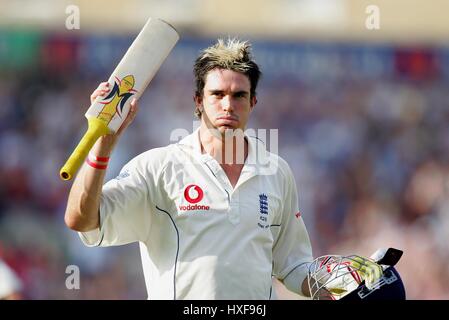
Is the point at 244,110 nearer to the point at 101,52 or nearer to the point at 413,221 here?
the point at 413,221

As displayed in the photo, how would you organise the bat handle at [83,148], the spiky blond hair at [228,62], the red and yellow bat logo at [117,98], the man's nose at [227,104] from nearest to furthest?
the bat handle at [83,148] → the red and yellow bat logo at [117,98] → the man's nose at [227,104] → the spiky blond hair at [228,62]

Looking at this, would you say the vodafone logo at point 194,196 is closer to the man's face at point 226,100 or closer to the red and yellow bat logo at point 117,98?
the man's face at point 226,100

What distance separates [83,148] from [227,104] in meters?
0.79

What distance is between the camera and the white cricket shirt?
4.82 metres

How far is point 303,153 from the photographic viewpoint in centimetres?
1221

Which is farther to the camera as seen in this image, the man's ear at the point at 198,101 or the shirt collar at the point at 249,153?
the man's ear at the point at 198,101

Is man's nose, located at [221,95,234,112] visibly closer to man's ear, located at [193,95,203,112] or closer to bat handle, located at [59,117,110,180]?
man's ear, located at [193,95,203,112]

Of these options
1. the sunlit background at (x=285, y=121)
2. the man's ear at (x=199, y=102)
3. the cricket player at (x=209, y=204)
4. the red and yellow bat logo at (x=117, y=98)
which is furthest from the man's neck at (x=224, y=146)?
the sunlit background at (x=285, y=121)

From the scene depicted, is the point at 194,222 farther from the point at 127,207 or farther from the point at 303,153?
the point at 303,153

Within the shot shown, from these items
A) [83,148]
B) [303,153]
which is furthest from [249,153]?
[303,153]

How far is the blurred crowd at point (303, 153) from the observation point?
35.1 feet

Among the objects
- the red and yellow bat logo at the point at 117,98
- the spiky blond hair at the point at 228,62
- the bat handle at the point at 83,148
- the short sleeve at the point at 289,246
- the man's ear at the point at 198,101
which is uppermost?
the spiky blond hair at the point at 228,62

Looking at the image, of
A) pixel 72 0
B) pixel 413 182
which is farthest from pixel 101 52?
pixel 413 182

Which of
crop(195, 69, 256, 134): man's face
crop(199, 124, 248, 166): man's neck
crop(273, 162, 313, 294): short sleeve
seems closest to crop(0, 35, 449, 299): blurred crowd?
crop(273, 162, 313, 294): short sleeve
